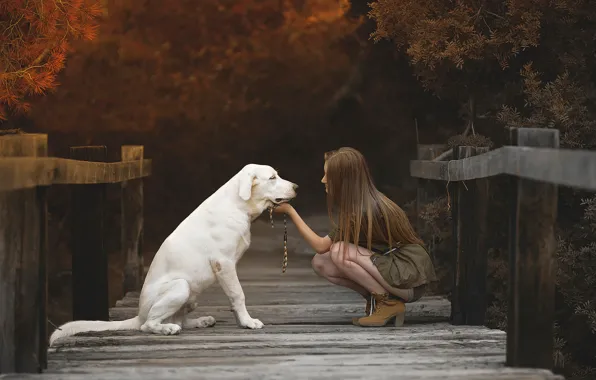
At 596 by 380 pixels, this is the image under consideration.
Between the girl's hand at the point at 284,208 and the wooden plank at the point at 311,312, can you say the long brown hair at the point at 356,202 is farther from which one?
the wooden plank at the point at 311,312

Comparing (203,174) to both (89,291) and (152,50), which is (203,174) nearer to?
(152,50)

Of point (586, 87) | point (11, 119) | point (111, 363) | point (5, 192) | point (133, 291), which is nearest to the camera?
point (5, 192)

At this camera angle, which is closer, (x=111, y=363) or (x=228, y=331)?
(x=111, y=363)

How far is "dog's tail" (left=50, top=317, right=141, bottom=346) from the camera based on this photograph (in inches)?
181

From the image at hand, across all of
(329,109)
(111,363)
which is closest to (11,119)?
(329,109)

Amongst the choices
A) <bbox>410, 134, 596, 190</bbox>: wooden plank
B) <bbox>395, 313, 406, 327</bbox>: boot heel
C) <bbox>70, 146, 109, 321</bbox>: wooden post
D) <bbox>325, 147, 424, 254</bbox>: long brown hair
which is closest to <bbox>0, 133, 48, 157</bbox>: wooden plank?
<bbox>70, 146, 109, 321</bbox>: wooden post

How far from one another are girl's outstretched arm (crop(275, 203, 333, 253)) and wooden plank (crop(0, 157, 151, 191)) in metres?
1.00

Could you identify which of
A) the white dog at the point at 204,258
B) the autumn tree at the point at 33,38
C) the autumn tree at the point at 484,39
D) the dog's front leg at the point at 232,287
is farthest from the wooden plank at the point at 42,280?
the autumn tree at the point at 484,39

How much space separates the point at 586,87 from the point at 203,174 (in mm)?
4137

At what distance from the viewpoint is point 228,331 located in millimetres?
5000

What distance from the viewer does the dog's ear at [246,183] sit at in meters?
5.07

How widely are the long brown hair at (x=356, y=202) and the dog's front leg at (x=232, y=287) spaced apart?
2.00ft

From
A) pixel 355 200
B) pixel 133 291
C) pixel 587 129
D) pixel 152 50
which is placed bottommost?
pixel 133 291

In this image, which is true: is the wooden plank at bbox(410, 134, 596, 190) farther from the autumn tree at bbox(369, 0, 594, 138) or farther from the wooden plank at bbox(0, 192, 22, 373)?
the autumn tree at bbox(369, 0, 594, 138)
